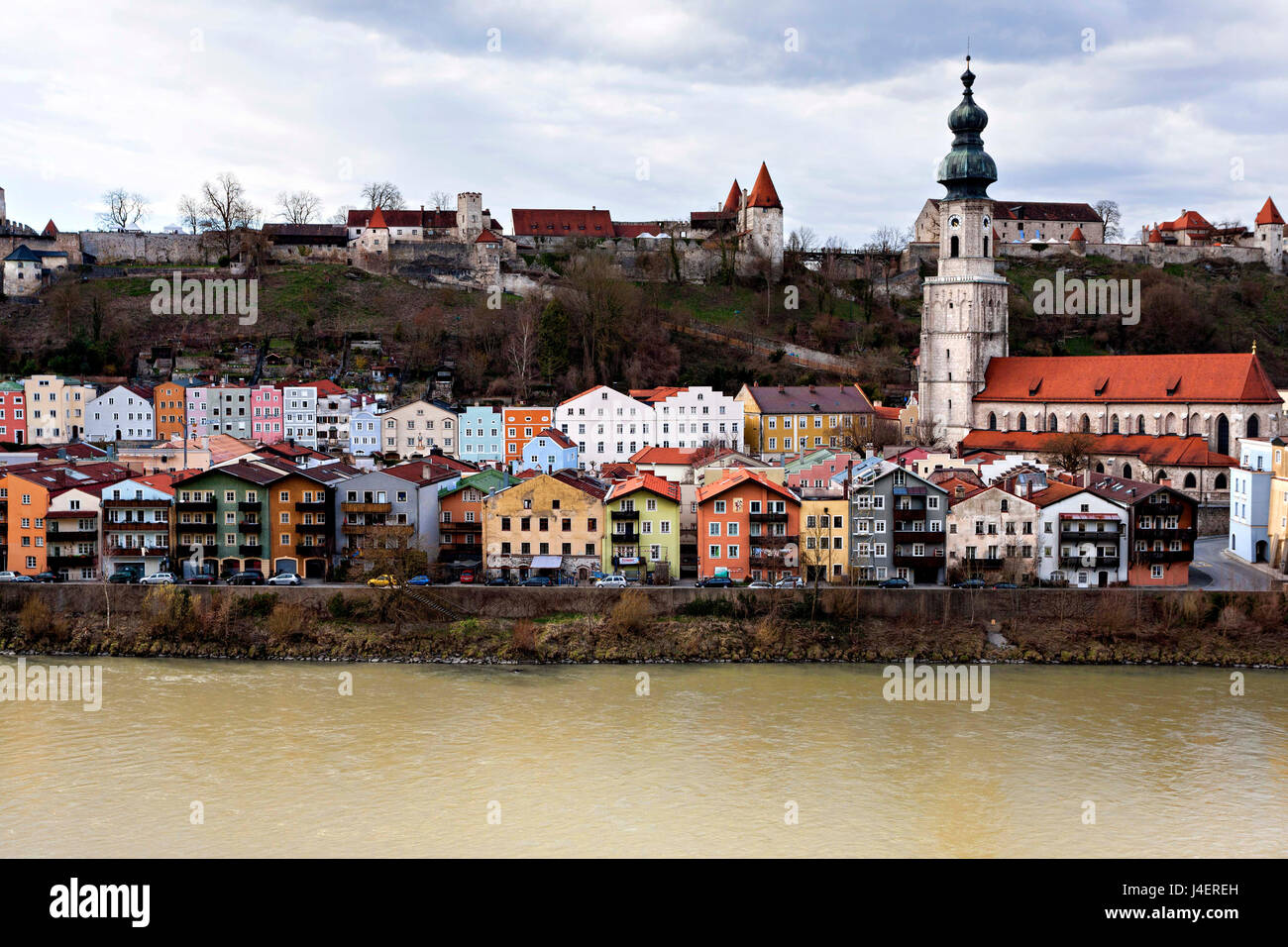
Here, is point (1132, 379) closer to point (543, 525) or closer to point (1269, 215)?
point (543, 525)

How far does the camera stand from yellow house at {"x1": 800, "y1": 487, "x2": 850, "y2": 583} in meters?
22.3

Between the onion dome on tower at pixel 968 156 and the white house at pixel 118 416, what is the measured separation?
25.1m

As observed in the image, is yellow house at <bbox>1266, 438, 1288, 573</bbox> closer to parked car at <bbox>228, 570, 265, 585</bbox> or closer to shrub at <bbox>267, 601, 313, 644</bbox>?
shrub at <bbox>267, 601, 313, 644</bbox>

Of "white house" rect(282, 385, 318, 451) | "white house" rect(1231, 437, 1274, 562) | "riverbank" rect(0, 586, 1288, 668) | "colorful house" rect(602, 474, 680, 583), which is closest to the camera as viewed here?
"riverbank" rect(0, 586, 1288, 668)

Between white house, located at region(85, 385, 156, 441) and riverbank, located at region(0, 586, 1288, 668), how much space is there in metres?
18.6

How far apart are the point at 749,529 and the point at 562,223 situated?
3895cm

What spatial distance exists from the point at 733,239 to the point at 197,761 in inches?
1758

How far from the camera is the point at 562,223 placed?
58.9 m

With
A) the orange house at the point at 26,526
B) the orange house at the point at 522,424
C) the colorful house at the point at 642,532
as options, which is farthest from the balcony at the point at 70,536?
the orange house at the point at 522,424

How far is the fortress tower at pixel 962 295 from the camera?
1432 inches

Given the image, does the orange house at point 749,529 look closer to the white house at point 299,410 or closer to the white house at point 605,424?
the white house at point 605,424

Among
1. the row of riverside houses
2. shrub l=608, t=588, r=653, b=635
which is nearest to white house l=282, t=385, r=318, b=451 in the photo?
the row of riverside houses

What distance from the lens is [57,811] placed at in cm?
1320

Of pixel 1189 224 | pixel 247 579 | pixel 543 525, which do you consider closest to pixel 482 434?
pixel 543 525
